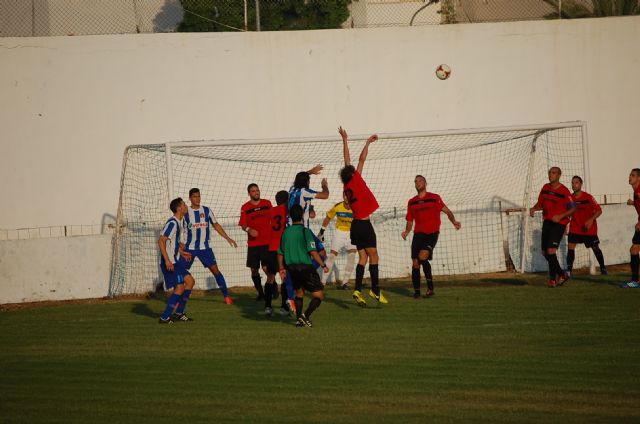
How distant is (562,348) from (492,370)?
1590 mm

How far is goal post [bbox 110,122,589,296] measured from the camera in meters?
21.0

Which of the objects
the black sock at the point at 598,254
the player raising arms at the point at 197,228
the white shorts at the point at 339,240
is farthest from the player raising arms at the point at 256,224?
the black sock at the point at 598,254

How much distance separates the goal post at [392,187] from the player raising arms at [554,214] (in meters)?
2.89

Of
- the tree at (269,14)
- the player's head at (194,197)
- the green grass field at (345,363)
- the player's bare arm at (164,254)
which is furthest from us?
the tree at (269,14)

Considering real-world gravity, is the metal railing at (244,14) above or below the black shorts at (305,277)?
above

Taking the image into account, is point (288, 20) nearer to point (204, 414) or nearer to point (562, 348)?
point (562, 348)

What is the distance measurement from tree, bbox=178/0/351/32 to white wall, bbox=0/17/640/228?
1.99 metres

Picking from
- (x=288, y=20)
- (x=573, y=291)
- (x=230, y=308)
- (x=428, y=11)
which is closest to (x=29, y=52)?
(x=288, y=20)

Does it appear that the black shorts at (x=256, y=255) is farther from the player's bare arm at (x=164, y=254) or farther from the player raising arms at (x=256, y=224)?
the player's bare arm at (x=164, y=254)

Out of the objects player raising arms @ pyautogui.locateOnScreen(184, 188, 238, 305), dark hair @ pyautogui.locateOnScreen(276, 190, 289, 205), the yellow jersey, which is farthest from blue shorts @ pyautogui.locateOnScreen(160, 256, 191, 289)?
the yellow jersey

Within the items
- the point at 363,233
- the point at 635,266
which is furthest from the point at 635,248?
the point at 363,233

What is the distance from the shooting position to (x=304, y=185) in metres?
15.0

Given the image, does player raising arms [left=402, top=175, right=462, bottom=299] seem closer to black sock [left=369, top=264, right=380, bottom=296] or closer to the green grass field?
the green grass field

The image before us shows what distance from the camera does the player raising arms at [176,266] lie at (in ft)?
48.9
